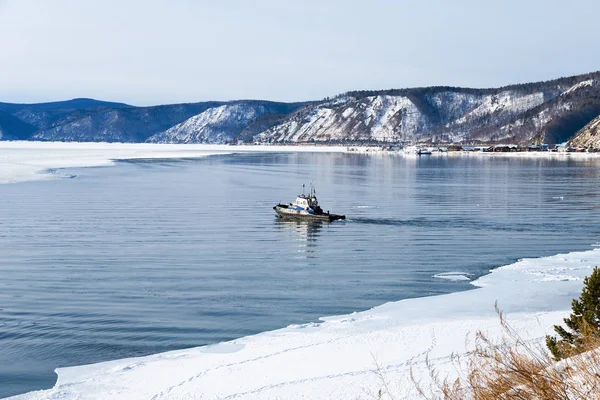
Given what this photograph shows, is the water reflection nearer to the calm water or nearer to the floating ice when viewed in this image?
the calm water

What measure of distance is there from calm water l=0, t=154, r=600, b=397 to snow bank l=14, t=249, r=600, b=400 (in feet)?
4.35

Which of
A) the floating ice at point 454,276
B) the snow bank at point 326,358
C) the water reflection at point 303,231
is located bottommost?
the water reflection at point 303,231

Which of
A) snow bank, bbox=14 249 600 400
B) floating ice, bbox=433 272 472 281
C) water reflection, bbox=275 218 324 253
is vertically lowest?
water reflection, bbox=275 218 324 253

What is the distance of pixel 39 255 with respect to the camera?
31438 millimetres

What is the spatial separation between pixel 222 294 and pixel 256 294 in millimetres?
1172

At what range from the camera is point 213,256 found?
3183cm

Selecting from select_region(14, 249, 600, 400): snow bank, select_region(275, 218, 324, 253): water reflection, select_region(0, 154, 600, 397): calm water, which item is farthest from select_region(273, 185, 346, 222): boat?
select_region(14, 249, 600, 400): snow bank

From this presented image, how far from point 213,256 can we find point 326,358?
1711cm

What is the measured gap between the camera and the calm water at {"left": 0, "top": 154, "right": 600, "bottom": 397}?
Result: 1939cm

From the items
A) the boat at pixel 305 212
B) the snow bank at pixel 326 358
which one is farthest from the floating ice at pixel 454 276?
the boat at pixel 305 212

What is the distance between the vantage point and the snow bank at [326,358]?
1339 cm

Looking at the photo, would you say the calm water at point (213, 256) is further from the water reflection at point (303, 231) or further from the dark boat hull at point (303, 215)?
the dark boat hull at point (303, 215)

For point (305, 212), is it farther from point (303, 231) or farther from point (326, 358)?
point (326, 358)

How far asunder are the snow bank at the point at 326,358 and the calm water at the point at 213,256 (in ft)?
4.35
